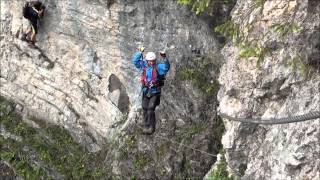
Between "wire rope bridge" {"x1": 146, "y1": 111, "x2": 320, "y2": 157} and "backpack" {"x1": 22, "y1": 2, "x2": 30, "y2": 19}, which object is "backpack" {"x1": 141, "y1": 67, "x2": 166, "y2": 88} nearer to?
"wire rope bridge" {"x1": 146, "y1": 111, "x2": 320, "y2": 157}

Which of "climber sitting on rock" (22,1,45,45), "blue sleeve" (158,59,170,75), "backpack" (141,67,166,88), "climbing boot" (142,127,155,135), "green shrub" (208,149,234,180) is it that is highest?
"climber sitting on rock" (22,1,45,45)

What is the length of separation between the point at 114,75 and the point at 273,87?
5681 millimetres

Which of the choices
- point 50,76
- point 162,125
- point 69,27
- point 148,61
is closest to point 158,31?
point 148,61

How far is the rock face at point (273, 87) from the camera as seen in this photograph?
25.8ft

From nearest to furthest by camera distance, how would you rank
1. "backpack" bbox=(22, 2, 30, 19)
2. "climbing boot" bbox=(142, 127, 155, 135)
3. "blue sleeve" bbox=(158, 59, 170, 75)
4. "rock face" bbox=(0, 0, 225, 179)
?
"blue sleeve" bbox=(158, 59, 170, 75)
"rock face" bbox=(0, 0, 225, 179)
"climbing boot" bbox=(142, 127, 155, 135)
"backpack" bbox=(22, 2, 30, 19)

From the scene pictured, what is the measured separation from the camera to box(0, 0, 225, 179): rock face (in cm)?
1197

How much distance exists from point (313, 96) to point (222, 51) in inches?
133

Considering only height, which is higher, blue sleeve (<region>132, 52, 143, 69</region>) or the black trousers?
blue sleeve (<region>132, 52, 143, 69</region>)

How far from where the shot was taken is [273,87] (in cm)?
900

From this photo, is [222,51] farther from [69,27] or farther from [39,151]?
[39,151]

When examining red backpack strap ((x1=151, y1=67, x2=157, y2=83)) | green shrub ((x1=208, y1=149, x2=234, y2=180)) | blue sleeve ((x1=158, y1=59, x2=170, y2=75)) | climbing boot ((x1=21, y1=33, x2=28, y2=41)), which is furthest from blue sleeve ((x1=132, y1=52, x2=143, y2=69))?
climbing boot ((x1=21, y1=33, x2=28, y2=41))

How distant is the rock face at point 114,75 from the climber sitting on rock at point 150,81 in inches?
12.9

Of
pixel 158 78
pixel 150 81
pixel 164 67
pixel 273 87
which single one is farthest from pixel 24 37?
pixel 273 87

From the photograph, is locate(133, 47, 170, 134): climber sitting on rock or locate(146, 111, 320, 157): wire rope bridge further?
locate(133, 47, 170, 134): climber sitting on rock
